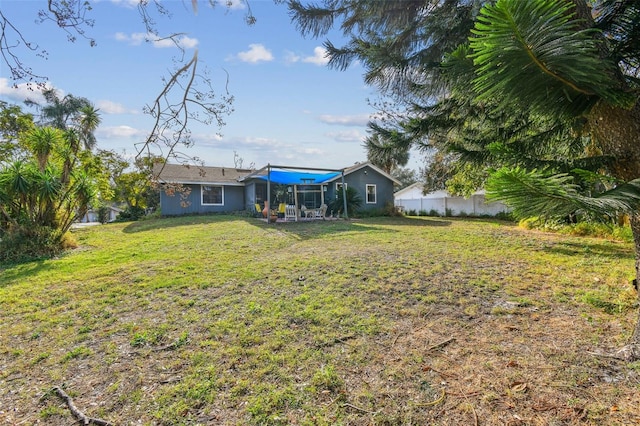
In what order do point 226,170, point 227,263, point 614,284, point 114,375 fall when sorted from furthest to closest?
point 226,170 → point 227,263 → point 614,284 → point 114,375

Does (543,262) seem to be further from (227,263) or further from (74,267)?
(74,267)

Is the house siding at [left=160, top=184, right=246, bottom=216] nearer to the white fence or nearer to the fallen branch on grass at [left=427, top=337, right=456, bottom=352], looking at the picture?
the white fence

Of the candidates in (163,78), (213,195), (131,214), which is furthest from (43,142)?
(131,214)

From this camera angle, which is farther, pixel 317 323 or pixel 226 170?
pixel 226 170

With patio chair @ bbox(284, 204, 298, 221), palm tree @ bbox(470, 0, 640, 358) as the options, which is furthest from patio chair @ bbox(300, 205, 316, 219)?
palm tree @ bbox(470, 0, 640, 358)

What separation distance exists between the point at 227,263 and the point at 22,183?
19.7 ft

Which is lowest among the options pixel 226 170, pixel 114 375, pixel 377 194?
pixel 114 375

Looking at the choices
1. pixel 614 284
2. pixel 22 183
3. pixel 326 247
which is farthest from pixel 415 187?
pixel 22 183

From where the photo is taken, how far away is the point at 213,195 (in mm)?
19812

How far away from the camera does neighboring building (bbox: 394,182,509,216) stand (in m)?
21.0

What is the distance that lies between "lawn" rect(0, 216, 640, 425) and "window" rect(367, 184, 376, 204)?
14.1 meters

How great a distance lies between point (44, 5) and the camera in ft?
8.04

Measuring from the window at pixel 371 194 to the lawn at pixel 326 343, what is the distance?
14.1 m

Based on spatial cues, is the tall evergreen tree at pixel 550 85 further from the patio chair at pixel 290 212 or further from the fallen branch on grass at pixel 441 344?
the patio chair at pixel 290 212
